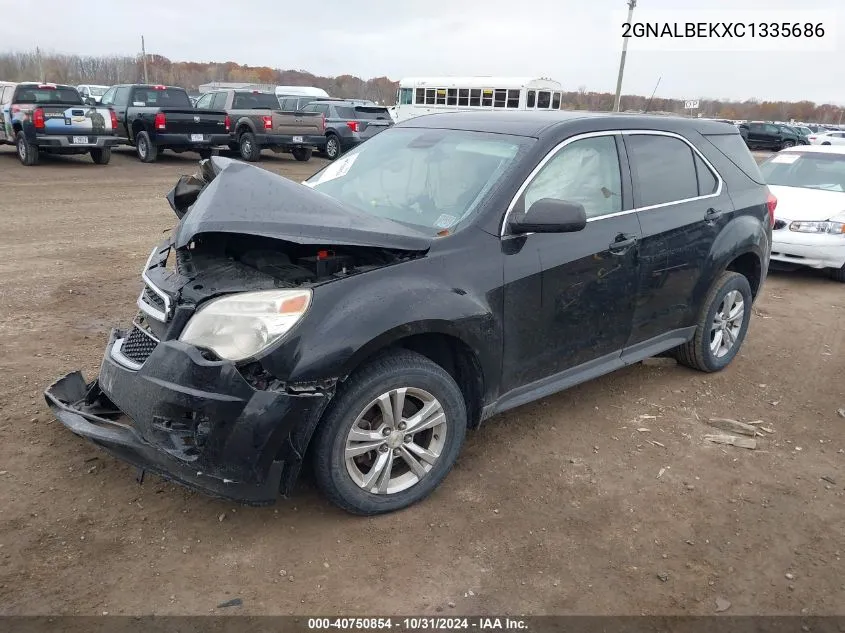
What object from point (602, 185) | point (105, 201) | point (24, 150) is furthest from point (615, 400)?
point (24, 150)

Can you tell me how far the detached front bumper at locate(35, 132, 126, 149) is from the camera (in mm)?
14164

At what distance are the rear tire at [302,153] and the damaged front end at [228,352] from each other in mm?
15338

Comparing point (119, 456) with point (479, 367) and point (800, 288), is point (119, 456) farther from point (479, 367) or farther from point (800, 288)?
point (800, 288)

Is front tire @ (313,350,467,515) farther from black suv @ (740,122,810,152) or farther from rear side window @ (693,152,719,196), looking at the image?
black suv @ (740,122,810,152)

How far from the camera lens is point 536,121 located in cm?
387

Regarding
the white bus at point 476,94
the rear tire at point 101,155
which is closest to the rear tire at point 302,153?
the rear tire at point 101,155

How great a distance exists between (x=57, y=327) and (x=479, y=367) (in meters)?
3.62

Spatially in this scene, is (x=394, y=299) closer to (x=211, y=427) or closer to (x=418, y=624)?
(x=211, y=427)

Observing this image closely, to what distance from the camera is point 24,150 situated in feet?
47.6

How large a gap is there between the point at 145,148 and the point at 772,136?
106 ft

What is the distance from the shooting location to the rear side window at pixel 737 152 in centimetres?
484

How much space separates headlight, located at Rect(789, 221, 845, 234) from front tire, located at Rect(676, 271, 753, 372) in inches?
134

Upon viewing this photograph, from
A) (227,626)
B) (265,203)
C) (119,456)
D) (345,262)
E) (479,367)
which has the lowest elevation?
(227,626)

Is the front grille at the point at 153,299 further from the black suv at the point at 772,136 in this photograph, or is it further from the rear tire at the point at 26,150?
the black suv at the point at 772,136
